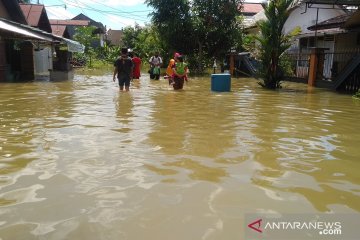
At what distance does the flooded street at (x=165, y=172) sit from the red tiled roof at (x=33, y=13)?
19.6m

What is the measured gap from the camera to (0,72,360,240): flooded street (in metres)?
3.18

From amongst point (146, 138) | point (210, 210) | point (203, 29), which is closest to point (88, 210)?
point (210, 210)

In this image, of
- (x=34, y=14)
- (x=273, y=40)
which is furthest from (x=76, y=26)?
(x=273, y=40)

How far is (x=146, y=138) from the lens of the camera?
19.8 ft

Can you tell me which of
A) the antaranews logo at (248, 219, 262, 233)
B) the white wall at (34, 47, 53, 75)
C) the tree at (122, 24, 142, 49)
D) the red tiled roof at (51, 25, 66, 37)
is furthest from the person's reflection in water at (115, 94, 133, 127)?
the tree at (122, 24, 142, 49)

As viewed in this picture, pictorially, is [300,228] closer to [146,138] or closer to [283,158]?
[283,158]

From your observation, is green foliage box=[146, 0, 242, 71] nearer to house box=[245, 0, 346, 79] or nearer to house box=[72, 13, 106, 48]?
house box=[245, 0, 346, 79]

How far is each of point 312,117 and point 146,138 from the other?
14.0 ft

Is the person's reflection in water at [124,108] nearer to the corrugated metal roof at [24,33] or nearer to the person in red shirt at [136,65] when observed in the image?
the person in red shirt at [136,65]

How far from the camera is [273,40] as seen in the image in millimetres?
15398

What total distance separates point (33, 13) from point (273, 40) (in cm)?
1823

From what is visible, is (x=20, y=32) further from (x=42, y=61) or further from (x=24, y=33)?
(x=42, y=61)

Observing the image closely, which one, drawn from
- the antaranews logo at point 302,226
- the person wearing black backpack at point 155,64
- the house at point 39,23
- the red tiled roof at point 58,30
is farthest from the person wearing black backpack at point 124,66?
the red tiled roof at point 58,30

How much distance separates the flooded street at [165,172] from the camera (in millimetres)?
3182
